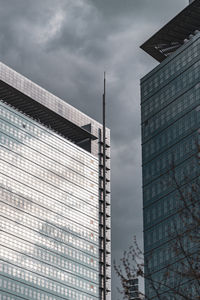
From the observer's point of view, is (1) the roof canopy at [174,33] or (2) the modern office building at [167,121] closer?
(2) the modern office building at [167,121]

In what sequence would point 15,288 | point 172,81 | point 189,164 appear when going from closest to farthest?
1. point 189,164
2. point 172,81
3. point 15,288

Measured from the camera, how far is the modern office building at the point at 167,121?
463 ft

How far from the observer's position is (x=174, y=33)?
166 m

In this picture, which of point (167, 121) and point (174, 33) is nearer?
point (167, 121)

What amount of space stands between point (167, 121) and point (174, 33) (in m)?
24.8

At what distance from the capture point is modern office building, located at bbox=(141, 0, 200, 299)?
463ft

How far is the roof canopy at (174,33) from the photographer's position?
533ft

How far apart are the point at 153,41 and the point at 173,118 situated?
81.5 feet

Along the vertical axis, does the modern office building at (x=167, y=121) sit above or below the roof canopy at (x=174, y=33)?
below

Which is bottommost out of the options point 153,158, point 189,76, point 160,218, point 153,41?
point 160,218

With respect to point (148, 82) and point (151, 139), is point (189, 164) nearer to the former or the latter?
point (151, 139)

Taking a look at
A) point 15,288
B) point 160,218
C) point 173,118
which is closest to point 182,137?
point 173,118

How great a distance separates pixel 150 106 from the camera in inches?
6506

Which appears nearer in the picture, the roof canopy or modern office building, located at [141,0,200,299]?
modern office building, located at [141,0,200,299]
